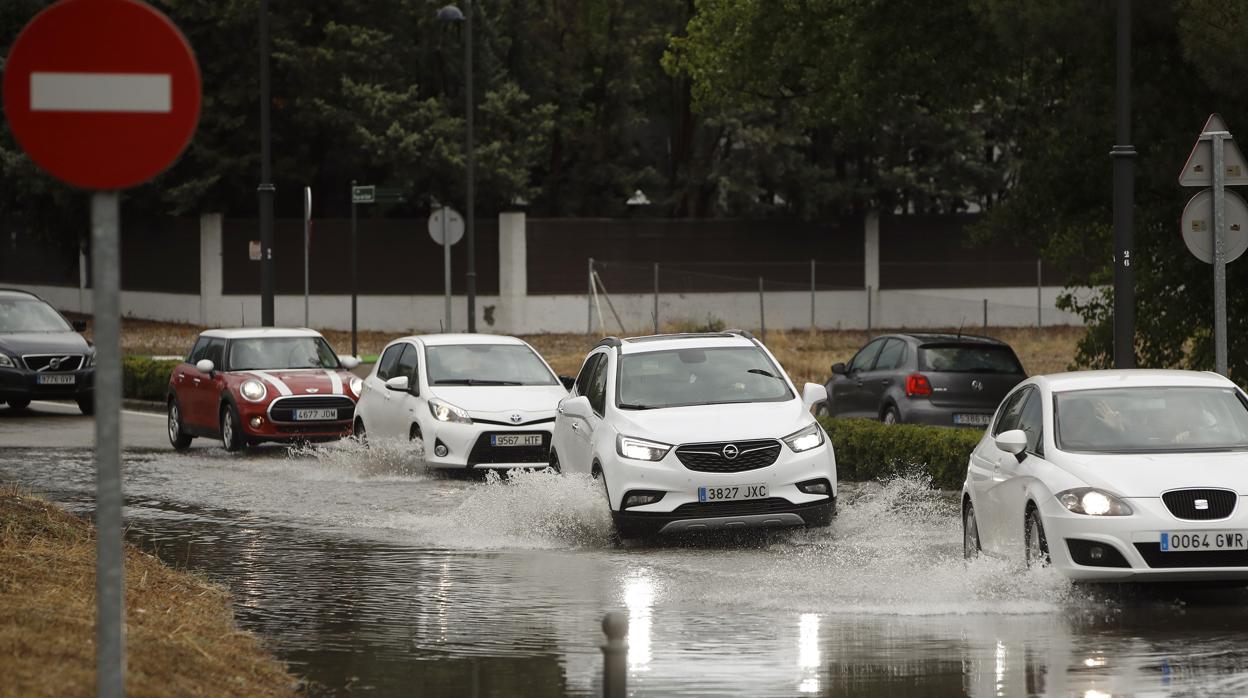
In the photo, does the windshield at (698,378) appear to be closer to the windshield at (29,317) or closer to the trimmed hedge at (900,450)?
the trimmed hedge at (900,450)

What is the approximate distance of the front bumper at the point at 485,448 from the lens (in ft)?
63.6

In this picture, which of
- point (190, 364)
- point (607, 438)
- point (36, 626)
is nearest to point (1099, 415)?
point (607, 438)

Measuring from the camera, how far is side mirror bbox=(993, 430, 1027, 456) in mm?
11641

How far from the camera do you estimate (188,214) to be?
162ft

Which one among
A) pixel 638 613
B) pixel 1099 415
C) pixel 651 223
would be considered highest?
pixel 651 223

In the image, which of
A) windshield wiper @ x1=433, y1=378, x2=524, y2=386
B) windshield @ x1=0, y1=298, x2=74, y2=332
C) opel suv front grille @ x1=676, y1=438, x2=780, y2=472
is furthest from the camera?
windshield @ x1=0, y1=298, x2=74, y2=332

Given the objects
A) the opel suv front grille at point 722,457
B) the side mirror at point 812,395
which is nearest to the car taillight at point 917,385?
the side mirror at point 812,395

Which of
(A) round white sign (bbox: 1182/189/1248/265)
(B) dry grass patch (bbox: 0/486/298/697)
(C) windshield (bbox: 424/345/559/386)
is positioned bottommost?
(B) dry grass patch (bbox: 0/486/298/697)

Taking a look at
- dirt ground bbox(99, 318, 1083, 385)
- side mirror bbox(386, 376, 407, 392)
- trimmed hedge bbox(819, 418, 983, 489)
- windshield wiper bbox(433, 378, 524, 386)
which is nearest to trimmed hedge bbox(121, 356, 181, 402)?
dirt ground bbox(99, 318, 1083, 385)

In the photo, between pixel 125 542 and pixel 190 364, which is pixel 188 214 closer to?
pixel 190 364

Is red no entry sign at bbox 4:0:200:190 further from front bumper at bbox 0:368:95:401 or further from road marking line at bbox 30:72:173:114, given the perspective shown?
front bumper at bbox 0:368:95:401

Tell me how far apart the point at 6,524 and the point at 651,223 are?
121 ft

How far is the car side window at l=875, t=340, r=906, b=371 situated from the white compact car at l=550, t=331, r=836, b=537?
8.09m

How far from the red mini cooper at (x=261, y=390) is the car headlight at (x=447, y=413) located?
3.55 metres
